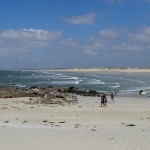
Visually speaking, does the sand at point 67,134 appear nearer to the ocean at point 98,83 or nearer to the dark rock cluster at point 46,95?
the dark rock cluster at point 46,95

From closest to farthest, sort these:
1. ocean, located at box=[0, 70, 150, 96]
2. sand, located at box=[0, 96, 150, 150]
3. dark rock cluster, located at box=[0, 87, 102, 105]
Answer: sand, located at box=[0, 96, 150, 150] < dark rock cluster, located at box=[0, 87, 102, 105] < ocean, located at box=[0, 70, 150, 96]

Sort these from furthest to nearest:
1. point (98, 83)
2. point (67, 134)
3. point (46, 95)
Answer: point (98, 83)
point (46, 95)
point (67, 134)

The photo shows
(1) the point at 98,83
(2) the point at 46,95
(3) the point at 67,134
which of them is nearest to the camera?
(3) the point at 67,134

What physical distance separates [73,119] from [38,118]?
209 cm

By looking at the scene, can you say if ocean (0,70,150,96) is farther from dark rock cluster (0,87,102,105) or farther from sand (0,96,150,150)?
sand (0,96,150,150)

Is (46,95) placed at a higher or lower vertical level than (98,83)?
higher

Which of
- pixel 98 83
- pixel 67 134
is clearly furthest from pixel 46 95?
pixel 98 83

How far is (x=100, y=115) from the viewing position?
25938 mm

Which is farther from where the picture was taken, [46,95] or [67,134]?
[46,95]

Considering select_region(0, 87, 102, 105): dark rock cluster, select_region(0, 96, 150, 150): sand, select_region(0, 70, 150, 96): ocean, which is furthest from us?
select_region(0, 70, 150, 96): ocean

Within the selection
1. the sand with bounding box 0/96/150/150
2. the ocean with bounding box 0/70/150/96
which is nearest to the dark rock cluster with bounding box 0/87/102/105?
the ocean with bounding box 0/70/150/96

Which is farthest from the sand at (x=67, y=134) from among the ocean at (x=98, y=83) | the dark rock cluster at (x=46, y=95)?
the ocean at (x=98, y=83)

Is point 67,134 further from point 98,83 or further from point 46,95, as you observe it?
point 98,83

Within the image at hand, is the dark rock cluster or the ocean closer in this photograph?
the dark rock cluster
